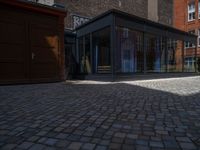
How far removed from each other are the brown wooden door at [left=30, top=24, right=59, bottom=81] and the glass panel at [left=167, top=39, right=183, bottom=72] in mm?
8254

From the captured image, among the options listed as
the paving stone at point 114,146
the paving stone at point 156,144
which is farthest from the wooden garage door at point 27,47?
the paving stone at point 156,144

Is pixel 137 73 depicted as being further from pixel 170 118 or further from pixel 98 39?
pixel 170 118

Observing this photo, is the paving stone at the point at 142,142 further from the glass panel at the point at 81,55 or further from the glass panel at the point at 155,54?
the glass panel at the point at 81,55

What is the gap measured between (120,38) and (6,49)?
5.59 m

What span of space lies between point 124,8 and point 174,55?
819 cm

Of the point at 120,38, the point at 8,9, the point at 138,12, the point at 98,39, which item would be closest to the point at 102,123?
the point at 8,9

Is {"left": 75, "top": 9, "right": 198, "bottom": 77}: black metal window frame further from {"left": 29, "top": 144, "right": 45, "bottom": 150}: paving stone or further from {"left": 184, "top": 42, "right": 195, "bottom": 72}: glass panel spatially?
{"left": 29, "top": 144, "right": 45, "bottom": 150}: paving stone

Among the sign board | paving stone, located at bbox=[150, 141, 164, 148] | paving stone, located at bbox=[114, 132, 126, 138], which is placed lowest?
paving stone, located at bbox=[150, 141, 164, 148]

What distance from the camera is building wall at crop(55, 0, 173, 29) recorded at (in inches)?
581

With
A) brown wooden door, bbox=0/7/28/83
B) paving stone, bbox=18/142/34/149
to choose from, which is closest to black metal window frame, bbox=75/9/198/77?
brown wooden door, bbox=0/7/28/83

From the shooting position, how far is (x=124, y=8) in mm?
19688

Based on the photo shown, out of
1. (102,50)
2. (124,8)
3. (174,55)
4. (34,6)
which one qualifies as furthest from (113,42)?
(124,8)

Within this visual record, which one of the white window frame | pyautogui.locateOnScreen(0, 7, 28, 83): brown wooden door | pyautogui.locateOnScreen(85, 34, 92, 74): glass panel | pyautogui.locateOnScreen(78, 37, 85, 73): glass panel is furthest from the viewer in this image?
the white window frame

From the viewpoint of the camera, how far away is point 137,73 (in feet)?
34.2
